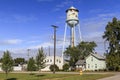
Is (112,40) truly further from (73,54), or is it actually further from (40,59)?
(40,59)

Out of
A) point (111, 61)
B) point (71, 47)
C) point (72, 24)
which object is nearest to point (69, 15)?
point (72, 24)

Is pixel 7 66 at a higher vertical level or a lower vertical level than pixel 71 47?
lower

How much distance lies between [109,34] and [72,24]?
2120 centimetres

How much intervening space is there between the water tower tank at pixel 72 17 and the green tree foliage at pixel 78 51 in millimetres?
9149

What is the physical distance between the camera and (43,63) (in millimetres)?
53156

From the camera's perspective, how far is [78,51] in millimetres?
101875

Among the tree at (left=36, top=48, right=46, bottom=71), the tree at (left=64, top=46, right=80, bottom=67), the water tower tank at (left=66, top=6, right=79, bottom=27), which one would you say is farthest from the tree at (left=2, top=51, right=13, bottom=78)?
the water tower tank at (left=66, top=6, right=79, bottom=27)

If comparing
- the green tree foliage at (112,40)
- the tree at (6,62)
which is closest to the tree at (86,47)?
the green tree foliage at (112,40)

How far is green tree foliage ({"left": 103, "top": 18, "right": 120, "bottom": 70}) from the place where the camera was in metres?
81.8

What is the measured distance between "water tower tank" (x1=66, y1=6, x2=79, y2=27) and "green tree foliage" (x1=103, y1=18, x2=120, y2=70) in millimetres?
19222

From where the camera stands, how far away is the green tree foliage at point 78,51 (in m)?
102

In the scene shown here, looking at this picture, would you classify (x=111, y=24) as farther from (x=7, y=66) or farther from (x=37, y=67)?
(x=7, y=66)

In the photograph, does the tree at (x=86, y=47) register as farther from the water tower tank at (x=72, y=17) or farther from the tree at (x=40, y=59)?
the tree at (x=40, y=59)

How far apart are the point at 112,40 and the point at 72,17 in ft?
76.3
